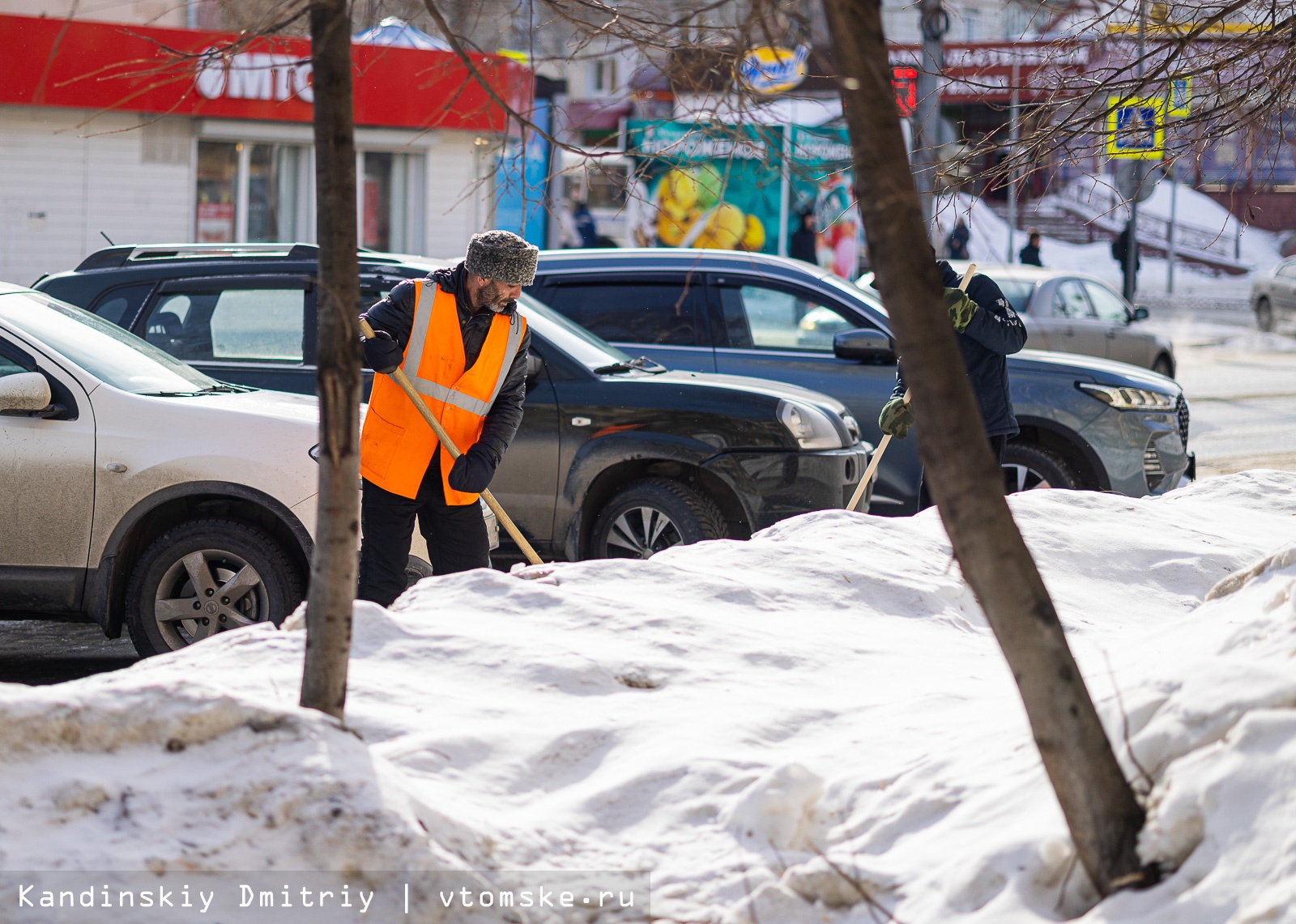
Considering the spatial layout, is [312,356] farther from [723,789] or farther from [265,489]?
[723,789]

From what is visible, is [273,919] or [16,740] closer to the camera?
[273,919]

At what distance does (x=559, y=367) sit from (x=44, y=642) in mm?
2842

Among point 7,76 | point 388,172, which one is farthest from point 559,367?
point 388,172

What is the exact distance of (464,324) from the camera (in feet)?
17.9

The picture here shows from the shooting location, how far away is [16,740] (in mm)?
2939

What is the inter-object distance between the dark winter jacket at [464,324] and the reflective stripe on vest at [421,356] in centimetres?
4

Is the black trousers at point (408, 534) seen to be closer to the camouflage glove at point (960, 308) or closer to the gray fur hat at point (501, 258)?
the gray fur hat at point (501, 258)

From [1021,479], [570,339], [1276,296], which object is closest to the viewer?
[570,339]

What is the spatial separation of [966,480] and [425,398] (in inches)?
120

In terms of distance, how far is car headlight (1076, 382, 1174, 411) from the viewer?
29.2ft

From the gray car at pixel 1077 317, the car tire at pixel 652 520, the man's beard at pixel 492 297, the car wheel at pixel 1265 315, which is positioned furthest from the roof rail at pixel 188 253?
the car wheel at pixel 1265 315

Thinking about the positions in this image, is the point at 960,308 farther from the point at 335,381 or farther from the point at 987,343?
the point at 335,381

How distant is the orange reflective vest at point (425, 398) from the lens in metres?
5.37

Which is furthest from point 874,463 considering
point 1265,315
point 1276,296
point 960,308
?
point 1265,315
